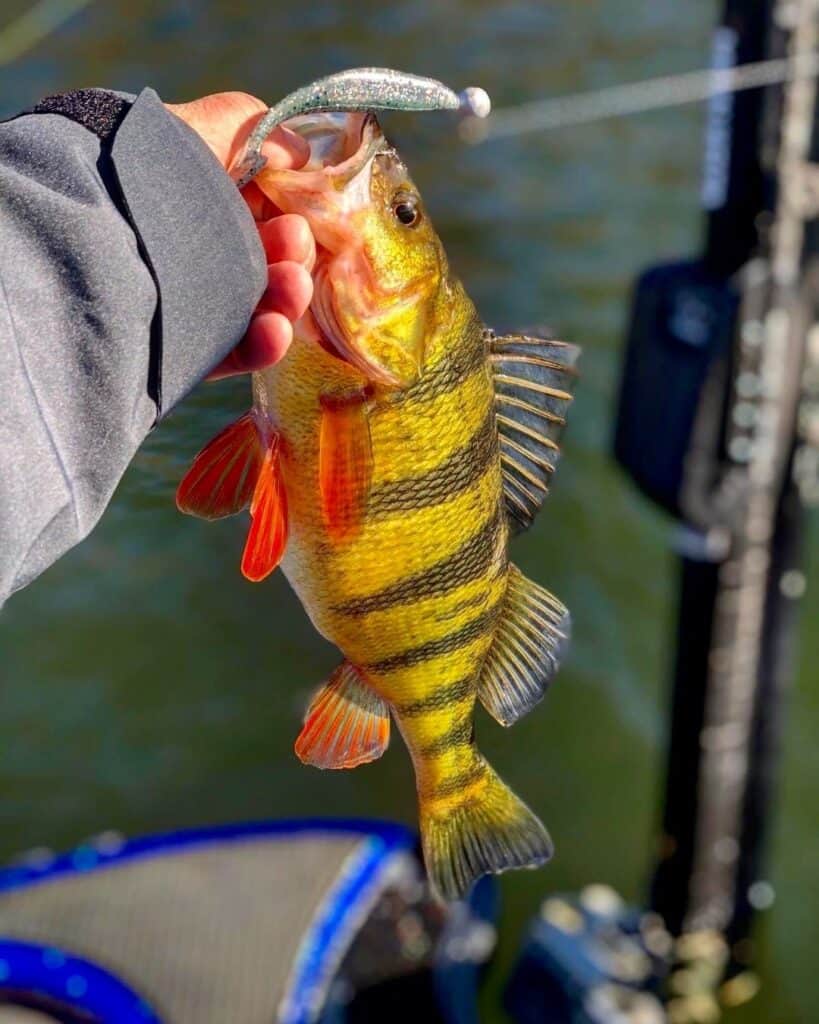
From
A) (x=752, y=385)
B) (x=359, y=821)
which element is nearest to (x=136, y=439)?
(x=752, y=385)

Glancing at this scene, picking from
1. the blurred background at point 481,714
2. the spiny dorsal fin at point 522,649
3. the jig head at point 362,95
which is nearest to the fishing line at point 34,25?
the blurred background at point 481,714

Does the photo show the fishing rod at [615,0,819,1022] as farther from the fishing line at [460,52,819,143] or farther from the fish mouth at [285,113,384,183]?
the fish mouth at [285,113,384,183]

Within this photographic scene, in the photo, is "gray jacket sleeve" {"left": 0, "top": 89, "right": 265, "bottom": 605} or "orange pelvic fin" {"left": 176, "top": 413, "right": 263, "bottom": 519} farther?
"orange pelvic fin" {"left": 176, "top": 413, "right": 263, "bottom": 519}

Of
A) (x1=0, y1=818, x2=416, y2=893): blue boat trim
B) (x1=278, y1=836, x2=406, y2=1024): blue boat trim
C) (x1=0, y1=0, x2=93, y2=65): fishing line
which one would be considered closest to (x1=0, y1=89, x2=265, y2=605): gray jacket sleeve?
(x1=278, y1=836, x2=406, y2=1024): blue boat trim

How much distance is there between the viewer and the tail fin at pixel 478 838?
6.14 feet

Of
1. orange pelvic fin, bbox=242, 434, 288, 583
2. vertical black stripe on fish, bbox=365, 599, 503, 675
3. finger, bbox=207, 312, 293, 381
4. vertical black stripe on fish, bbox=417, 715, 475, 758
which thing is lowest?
vertical black stripe on fish, bbox=417, 715, 475, 758

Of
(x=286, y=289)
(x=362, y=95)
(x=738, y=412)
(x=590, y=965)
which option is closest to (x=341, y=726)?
(x=286, y=289)

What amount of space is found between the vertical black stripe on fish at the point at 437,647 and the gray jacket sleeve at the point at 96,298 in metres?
0.51

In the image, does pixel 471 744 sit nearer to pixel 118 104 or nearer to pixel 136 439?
pixel 136 439

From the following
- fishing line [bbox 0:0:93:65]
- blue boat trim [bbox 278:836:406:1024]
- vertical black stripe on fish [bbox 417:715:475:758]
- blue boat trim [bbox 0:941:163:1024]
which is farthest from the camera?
fishing line [bbox 0:0:93:65]

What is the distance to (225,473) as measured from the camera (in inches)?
66.7

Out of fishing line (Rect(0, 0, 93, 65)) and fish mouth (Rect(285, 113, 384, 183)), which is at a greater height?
fishing line (Rect(0, 0, 93, 65))

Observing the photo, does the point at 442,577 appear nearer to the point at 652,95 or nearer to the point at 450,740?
the point at 450,740

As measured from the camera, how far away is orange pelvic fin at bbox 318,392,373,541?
1599 mm
